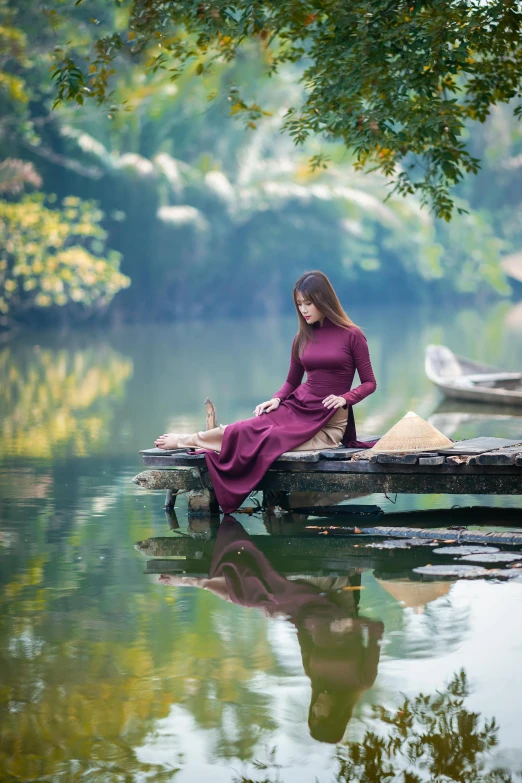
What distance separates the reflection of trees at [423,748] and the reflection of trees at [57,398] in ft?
24.2

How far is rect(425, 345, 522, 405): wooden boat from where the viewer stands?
47.5 ft

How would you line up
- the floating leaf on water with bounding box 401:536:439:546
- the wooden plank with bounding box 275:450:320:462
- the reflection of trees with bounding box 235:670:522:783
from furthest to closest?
1. the wooden plank with bounding box 275:450:320:462
2. the floating leaf on water with bounding box 401:536:439:546
3. the reflection of trees with bounding box 235:670:522:783

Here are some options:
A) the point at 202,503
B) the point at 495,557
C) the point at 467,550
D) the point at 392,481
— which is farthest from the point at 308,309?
the point at 495,557

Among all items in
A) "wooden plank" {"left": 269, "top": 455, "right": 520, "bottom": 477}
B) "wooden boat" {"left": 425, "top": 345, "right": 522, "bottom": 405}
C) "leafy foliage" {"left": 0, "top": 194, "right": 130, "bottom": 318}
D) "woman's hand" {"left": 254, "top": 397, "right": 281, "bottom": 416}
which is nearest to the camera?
"wooden plank" {"left": 269, "top": 455, "right": 520, "bottom": 477}

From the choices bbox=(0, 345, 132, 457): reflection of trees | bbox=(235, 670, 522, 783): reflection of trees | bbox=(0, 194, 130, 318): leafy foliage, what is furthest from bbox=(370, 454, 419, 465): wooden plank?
bbox=(0, 194, 130, 318): leafy foliage

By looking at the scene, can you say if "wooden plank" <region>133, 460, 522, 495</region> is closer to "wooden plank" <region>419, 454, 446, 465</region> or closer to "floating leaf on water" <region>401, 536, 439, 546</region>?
"wooden plank" <region>419, 454, 446, 465</region>

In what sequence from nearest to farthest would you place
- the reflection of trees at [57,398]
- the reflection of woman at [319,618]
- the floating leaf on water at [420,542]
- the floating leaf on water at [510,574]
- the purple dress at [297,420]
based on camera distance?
the reflection of woman at [319,618]
the floating leaf on water at [510,574]
the floating leaf on water at [420,542]
the purple dress at [297,420]
the reflection of trees at [57,398]

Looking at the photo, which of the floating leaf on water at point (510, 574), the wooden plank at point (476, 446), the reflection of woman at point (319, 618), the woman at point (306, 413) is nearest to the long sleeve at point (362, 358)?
the woman at point (306, 413)

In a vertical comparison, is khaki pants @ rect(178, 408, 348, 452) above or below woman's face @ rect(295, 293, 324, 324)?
below

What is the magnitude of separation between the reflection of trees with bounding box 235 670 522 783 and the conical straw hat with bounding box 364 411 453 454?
117 inches

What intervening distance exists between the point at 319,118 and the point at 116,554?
15.0 ft

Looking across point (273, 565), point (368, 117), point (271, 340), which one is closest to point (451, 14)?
point (368, 117)

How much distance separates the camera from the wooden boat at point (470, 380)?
14492 millimetres

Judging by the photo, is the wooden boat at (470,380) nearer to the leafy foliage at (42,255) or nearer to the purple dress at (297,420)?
the purple dress at (297,420)
